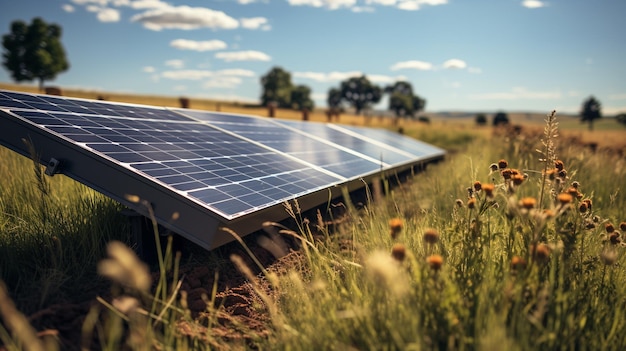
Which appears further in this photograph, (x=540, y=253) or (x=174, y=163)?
(x=174, y=163)

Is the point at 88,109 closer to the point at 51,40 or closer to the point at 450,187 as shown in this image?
the point at 450,187

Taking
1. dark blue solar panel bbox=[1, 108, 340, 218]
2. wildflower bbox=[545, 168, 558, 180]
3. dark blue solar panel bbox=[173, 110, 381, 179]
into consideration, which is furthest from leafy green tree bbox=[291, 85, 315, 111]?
wildflower bbox=[545, 168, 558, 180]

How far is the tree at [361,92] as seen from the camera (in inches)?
4913

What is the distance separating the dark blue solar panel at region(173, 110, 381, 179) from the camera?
6.83 metres

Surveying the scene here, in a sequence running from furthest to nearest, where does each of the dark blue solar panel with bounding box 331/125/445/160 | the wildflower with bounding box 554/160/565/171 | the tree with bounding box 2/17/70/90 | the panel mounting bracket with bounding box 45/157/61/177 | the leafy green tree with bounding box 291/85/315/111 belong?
1. the leafy green tree with bounding box 291/85/315/111
2. the tree with bounding box 2/17/70/90
3. the dark blue solar panel with bounding box 331/125/445/160
4. the panel mounting bracket with bounding box 45/157/61/177
5. the wildflower with bounding box 554/160/565/171

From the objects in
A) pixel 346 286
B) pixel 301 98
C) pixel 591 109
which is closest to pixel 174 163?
pixel 346 286

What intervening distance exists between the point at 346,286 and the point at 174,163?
6.83 ft

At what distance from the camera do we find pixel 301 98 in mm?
104000

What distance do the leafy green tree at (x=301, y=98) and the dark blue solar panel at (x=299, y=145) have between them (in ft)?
304

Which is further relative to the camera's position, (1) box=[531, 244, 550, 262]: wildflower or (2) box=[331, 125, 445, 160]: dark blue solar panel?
(2) box=[331, 125, 445, 160]: dark blue solar panel

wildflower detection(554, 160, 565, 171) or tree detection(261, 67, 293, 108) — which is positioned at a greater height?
tree detection(261, 67, 293, 108)

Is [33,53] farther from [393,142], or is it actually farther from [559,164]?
[559,164]

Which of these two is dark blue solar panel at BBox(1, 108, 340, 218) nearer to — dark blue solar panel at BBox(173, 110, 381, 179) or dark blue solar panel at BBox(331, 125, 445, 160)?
dark blue solar panel at BBox(173, 110, 381, 179)

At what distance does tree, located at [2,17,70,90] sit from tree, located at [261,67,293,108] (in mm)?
39072
